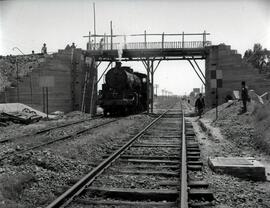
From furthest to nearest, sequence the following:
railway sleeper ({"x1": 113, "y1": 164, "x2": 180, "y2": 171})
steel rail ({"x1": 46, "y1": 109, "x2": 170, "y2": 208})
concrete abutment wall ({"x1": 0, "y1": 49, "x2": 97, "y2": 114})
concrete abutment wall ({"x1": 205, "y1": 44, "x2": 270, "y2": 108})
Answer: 1. concrete abutment wall ({"x1": 205, "y1": 44, "x2": 270, "y2": 108})
2. concrete abutment wall ({"x1": 0, "y1": 49, "x2": 97, "y2": 114})
3. railway sleeper ({"x1": 113, "y1": 164, "x2": 180, "y2": 171})
4. steel rail ({"x1": 46, "y1": 109, "x2": 170, "y2": 208})

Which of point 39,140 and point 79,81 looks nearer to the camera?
point 39,140

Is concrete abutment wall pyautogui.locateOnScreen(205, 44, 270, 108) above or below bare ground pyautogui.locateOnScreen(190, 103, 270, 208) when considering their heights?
above

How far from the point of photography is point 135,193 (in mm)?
5871

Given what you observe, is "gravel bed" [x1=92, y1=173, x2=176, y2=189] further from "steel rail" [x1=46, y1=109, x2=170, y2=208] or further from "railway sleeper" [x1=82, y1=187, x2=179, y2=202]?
"railway sleeper" [x1=82, y1=187, x2=179, y2=202]

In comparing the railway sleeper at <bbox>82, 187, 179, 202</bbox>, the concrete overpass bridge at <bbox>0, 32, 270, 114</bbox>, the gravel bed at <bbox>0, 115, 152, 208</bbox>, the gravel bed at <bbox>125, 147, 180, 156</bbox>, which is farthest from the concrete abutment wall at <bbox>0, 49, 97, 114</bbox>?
the railway sleeper at <bbox>82, 187, 179, 202</bbox>

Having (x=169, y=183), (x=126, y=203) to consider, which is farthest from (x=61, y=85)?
(x=126, y=203)

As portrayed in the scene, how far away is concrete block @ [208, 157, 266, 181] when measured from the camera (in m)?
7.04

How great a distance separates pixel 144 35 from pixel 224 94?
8.65 metres

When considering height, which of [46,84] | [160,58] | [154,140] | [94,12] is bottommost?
[154,140]

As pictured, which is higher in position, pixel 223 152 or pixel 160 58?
pixel 160 58

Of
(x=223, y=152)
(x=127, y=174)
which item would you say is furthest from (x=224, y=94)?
(x=127, y=174)

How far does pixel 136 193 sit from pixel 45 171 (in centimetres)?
240

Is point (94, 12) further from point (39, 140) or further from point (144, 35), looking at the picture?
point (39, 140)

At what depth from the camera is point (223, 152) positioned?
407 inches
